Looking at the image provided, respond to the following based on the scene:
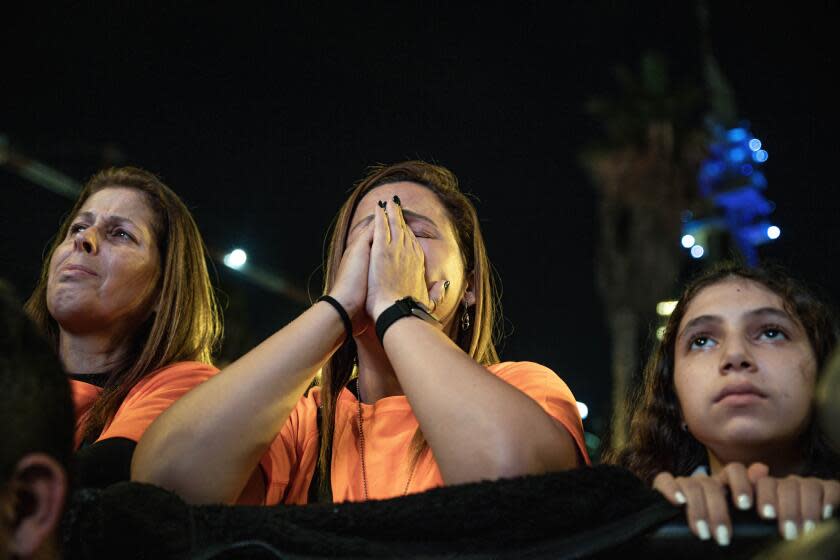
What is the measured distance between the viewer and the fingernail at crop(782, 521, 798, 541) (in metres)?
1.21

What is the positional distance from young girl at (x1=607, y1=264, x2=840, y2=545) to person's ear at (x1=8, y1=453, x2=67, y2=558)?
101 centimetres

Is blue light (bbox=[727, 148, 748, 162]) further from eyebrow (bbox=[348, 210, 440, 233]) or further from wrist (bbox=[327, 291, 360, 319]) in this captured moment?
wrist (bbox=[327, 291, 360, 319])

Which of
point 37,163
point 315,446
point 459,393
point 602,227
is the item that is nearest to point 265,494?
point 315,446

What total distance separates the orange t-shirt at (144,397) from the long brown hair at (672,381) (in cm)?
120

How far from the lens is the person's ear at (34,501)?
42.0 inches

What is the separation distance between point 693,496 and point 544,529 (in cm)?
23

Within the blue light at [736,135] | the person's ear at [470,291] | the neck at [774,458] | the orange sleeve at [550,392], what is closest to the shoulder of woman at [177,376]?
the person's ear at [470,291]

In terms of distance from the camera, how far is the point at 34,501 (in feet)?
3.59

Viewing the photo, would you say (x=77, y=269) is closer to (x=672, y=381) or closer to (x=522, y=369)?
(x=522, y=369)

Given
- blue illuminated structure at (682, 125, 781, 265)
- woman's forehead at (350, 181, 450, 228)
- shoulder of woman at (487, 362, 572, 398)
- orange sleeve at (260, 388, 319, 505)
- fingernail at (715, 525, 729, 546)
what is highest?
blue illuminated structure at (682, 125, 781, 265)

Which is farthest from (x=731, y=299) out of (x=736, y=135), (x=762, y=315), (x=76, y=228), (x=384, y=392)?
(x=736, y=135)

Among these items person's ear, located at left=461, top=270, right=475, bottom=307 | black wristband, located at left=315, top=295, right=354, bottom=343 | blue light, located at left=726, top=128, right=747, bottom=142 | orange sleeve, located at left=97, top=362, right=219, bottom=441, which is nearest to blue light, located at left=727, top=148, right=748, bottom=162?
blue light, located at left=726, top=128, right=747, bottom=142

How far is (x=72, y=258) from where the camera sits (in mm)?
2590

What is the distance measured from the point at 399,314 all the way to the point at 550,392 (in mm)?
399
